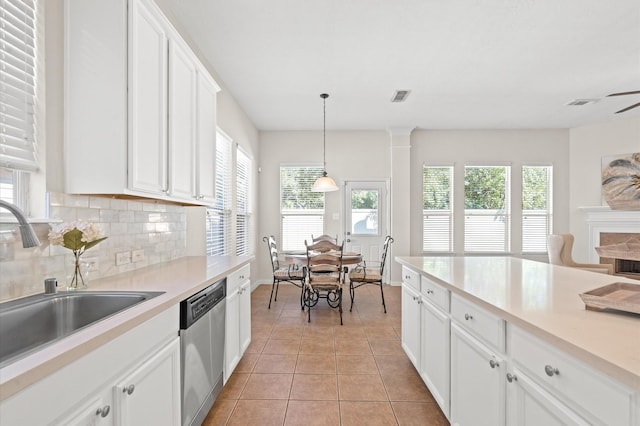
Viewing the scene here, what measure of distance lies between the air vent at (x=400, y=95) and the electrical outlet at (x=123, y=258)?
3.68 meters

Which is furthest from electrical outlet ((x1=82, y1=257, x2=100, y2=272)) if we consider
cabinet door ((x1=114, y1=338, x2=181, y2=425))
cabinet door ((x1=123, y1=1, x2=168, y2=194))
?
cabinet door ((x1=114, y1=338, x2=181, y2=425))

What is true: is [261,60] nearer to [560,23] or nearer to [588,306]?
[560,23]

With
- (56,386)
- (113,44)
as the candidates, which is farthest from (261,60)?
(56,386)

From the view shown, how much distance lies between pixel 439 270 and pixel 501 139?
5.05 meters

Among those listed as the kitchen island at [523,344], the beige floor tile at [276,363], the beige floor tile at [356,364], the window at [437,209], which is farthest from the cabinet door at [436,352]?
the window at [437,209]

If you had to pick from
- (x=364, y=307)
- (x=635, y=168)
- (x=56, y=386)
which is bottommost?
(x=364, y=307)

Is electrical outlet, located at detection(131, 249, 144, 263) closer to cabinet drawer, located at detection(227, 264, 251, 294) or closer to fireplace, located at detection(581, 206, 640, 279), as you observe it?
cabinet drawer, located at detection(227, 264, 251, 294)

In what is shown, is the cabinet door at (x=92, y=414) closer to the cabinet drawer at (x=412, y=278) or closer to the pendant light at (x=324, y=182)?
the cabinet drawer at (x=412, y=278)

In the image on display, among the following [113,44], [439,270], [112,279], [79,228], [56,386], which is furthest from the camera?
[439,270]

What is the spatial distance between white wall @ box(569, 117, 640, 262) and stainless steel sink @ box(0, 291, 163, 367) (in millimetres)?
7087

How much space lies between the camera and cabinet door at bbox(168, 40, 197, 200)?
204 cm

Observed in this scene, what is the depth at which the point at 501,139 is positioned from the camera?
6012mm

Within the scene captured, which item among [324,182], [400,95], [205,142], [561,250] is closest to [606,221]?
[561,250]

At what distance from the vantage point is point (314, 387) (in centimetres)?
236
